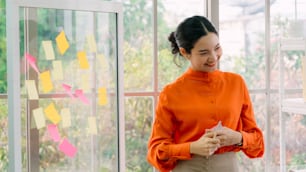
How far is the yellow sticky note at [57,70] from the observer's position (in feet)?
6.50

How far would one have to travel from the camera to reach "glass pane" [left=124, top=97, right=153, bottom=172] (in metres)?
2.48

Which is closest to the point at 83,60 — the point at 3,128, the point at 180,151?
the point at 3,128

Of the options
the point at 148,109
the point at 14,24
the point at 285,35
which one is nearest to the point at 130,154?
the point at 148,109

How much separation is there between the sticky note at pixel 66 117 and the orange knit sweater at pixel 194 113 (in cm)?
54

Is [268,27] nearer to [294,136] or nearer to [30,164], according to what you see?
[294,136]

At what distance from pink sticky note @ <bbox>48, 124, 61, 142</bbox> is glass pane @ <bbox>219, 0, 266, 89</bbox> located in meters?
1.17

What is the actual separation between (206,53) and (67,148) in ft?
2.75

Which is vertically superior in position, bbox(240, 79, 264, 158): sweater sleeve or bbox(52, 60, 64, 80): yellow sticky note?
bbox(52, 60, 64, 80): yellow sticky note

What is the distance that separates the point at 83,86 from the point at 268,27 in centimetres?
131

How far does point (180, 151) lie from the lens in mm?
1553

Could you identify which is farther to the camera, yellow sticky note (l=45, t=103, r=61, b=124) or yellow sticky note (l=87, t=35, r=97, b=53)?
yellow sticky note (l=87, t=35, r=97, b=53)

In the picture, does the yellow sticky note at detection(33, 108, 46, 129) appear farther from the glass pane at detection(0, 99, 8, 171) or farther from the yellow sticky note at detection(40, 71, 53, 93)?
the glass pane at detection(0, 99, 8, 171)

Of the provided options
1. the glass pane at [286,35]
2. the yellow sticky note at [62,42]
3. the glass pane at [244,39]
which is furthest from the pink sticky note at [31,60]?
the glass pane at [286,35]

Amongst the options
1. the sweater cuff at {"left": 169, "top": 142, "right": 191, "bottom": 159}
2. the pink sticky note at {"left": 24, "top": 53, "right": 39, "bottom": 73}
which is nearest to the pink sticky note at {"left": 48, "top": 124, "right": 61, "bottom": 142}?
the pink sticky note at {"left": 24, "top": 53, "right": 39, "bottom": 73}
